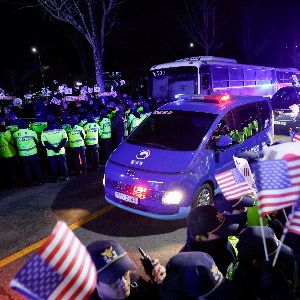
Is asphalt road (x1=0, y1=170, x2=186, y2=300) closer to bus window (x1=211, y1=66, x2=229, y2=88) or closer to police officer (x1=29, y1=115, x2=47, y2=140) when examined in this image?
police officer (x1=29, y1=115, x2=47, y2=140)

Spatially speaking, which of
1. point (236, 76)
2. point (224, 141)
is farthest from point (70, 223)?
point (236, 76)

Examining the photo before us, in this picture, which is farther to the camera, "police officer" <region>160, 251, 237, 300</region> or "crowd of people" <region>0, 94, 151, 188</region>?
"crowd of people" <region>0, 94, 151, 188</region>

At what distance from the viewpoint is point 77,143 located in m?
9.18

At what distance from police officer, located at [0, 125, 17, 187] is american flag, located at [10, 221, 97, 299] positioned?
22.7 ft

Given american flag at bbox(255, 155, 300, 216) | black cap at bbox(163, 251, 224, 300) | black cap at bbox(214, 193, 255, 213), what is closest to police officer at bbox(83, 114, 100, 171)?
black cap at bbox(214, 193, 255, 213)

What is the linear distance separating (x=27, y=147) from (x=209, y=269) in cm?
704

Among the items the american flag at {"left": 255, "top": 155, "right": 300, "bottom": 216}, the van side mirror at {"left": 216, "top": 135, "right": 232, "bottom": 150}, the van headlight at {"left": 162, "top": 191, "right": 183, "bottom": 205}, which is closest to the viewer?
the american flag at {"left": 255, "top": 155, "right": 300, "bottom": 216}

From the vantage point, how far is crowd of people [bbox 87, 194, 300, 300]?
2.35m

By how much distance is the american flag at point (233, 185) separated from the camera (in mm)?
4535

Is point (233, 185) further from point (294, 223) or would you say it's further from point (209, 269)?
point (209, 269)

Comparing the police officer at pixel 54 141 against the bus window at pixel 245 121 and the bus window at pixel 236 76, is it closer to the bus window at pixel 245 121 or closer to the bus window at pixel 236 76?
the bus window at pixel 245 121

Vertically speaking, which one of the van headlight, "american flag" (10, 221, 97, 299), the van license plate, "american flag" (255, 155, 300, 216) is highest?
"american flag" (255, 155, 300, 216)

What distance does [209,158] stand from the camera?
6.27 metres

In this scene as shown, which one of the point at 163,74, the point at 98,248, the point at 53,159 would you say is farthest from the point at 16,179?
the point at 163,74
